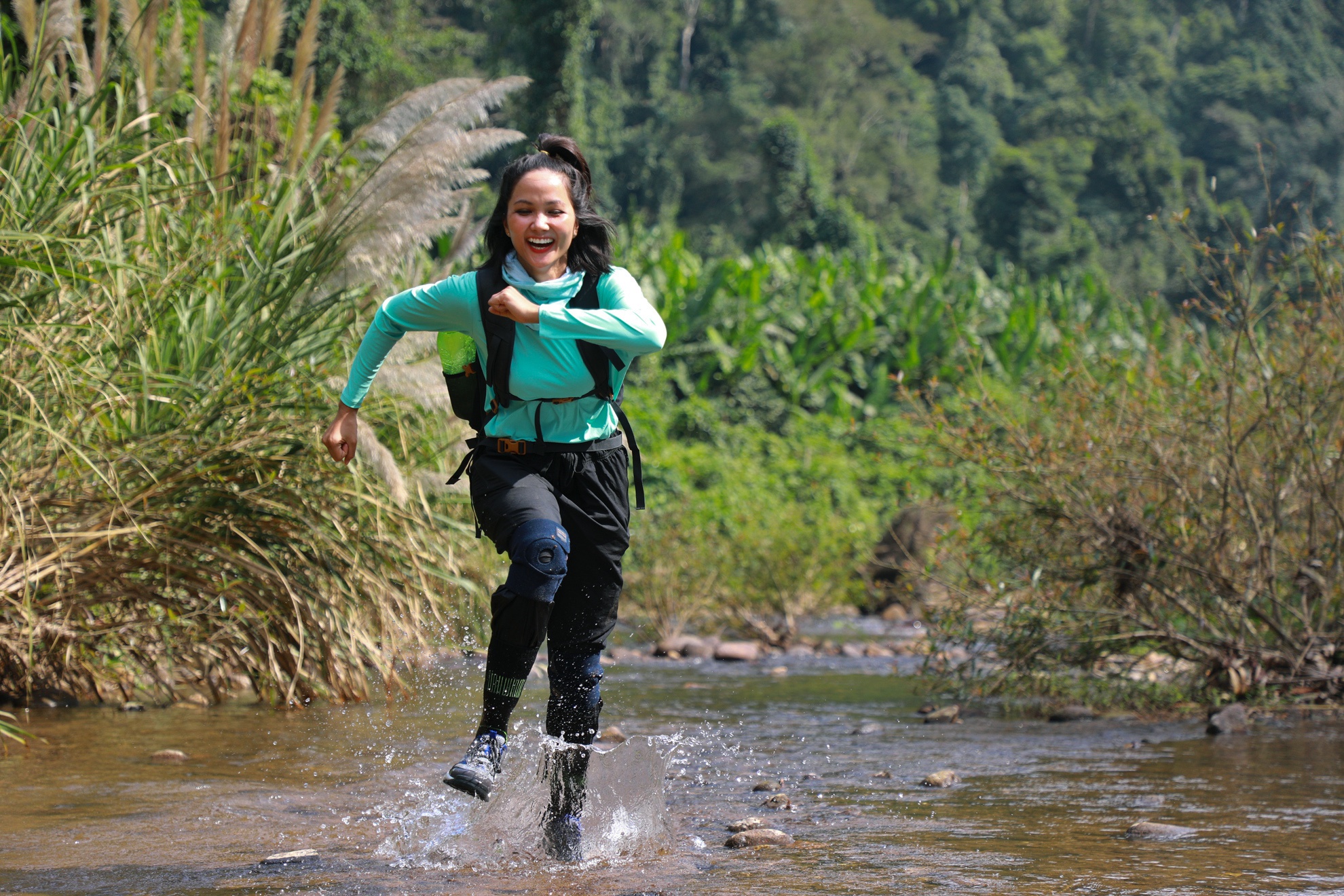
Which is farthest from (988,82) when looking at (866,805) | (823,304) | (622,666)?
(866,805)

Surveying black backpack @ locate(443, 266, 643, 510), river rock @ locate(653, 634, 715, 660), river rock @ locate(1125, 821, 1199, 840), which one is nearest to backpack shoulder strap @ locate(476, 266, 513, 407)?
black backpack @ locate(443, 266, 643, 510)

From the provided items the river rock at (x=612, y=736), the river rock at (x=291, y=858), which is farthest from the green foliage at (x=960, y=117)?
the river rock at (x=291, y=858)

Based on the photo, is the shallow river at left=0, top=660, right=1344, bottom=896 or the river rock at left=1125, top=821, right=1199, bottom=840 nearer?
the shallow river at left=0, top=660, right=1344, bottom=896

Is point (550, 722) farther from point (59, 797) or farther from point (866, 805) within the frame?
point (59, 797)

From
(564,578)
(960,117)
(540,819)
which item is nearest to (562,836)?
(540,819)

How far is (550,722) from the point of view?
3.37m

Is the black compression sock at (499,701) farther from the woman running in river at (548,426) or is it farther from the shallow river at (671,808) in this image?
the shallow river at (671,808)

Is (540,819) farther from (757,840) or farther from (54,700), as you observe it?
(54,700)

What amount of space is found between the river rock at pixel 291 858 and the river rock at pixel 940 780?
1.90 m

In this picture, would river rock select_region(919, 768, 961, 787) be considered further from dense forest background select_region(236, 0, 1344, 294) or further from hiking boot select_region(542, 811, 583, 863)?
dense forest background select_region(236, 0, 1344, 294)

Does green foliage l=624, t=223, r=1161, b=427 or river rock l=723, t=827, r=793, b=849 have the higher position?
green foliage l=624, t=223, r=1161, b=427

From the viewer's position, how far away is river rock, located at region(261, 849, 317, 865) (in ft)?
9.83

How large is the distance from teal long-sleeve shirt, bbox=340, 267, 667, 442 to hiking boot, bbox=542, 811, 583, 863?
0.89 meters

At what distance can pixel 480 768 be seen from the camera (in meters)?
2.97
